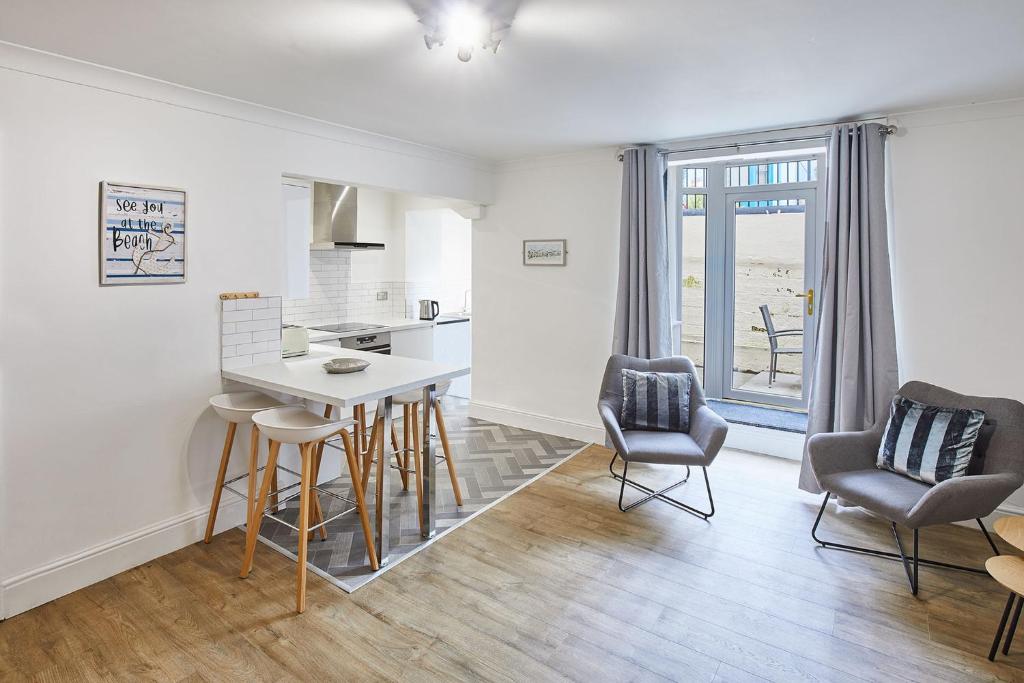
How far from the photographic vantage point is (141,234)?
110 inches

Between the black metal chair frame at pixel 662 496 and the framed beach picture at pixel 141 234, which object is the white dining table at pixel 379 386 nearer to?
the framed beach picture at pixel 141 234

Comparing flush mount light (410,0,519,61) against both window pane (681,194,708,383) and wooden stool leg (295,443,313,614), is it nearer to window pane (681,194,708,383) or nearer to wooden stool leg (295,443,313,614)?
wooden stool leg (295,443,313,614)

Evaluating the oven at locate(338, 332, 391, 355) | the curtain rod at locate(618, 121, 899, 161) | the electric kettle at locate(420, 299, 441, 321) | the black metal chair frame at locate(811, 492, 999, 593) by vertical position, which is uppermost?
the curtain rod at locate(618, 121, 899, 161)

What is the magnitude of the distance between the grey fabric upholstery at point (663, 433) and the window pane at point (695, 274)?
73.6 inches

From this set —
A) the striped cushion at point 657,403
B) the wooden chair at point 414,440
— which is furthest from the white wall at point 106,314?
the striped cushion at point 657,403

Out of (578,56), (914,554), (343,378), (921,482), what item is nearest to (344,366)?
(343,378)

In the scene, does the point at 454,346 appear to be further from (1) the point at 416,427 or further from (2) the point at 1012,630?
(2) the point at 1012,630

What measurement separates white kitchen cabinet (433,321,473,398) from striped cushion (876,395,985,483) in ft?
13.1

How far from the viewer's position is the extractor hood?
5312mm

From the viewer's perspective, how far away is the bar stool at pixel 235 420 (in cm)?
290

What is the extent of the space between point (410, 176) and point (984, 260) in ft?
12.4

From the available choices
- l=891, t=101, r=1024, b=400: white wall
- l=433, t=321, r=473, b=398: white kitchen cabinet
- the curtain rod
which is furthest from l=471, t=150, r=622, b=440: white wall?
l=891, t=101, r=1024, b=400: white wall

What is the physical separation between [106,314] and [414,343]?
328 centimetres

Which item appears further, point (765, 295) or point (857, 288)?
point (765, 295)
